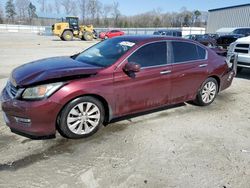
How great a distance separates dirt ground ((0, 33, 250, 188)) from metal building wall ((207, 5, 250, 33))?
138ft

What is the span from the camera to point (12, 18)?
10931 cm

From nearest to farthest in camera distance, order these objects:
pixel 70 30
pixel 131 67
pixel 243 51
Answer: pixel 131 67 → pixel 243 51 → pixel 70 30

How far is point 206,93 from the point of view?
19.2 feet

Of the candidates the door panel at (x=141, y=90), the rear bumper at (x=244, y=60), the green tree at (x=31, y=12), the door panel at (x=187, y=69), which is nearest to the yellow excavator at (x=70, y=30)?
the rear bumper at (x=244, y=60)

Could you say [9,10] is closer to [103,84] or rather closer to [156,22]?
[156,22]

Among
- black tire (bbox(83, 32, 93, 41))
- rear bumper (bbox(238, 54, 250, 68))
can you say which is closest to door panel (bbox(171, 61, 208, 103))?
rear bumper (bbox(238, 54, 250, 68))

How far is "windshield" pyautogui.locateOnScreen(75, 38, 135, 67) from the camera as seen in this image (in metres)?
4.54

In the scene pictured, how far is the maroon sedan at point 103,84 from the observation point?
3756mm

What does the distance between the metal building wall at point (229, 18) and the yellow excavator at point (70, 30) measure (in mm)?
24614

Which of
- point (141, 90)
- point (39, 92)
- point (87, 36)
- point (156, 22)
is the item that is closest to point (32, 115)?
point (39, 92)

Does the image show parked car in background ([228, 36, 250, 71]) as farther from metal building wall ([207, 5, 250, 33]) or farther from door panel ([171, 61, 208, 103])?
metal building wall ([207, 5, 250, 33])

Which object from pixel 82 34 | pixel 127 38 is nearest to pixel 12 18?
pixel 82 34

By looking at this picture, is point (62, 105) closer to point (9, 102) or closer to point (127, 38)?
point (9, 102)

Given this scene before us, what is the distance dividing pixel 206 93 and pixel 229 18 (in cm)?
4512
